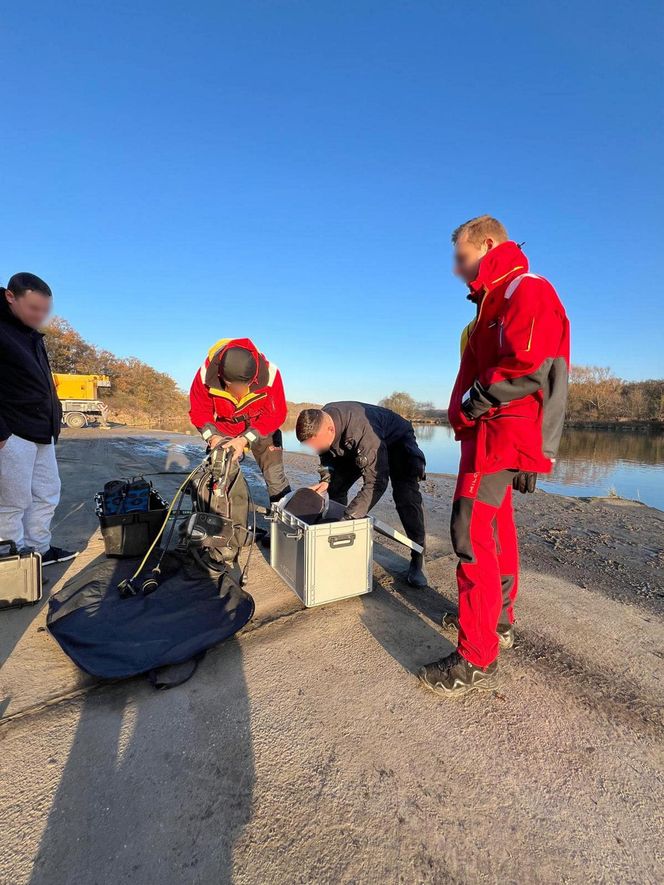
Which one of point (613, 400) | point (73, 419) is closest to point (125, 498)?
point (73, 419)

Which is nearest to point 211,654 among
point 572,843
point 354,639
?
point 354,639

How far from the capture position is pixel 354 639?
2.32 meters

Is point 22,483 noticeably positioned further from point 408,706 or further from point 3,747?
point 408,706

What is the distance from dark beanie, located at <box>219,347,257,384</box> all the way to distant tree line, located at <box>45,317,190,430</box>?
30.1 metres

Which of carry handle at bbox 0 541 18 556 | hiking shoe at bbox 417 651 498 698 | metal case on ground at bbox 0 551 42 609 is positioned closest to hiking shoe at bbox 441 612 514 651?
hiking shoe at bbox 417 651 498 698

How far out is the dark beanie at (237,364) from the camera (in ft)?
11.4

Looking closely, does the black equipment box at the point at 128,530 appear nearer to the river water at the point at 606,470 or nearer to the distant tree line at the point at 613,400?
the river water at the point at 606,470

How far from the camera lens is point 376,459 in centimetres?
291

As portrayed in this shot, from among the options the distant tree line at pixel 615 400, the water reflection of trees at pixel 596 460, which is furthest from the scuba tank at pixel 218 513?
the distant tree line at pixel 615 400

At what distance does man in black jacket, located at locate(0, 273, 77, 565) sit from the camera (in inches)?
115

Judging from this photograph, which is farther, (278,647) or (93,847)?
(278,647)

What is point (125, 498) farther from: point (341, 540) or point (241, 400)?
point (341, 540)

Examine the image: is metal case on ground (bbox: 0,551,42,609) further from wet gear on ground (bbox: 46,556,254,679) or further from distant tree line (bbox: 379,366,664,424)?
distant tree line (bbox: 379,366,664,424)

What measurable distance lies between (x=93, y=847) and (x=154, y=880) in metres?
0.23
